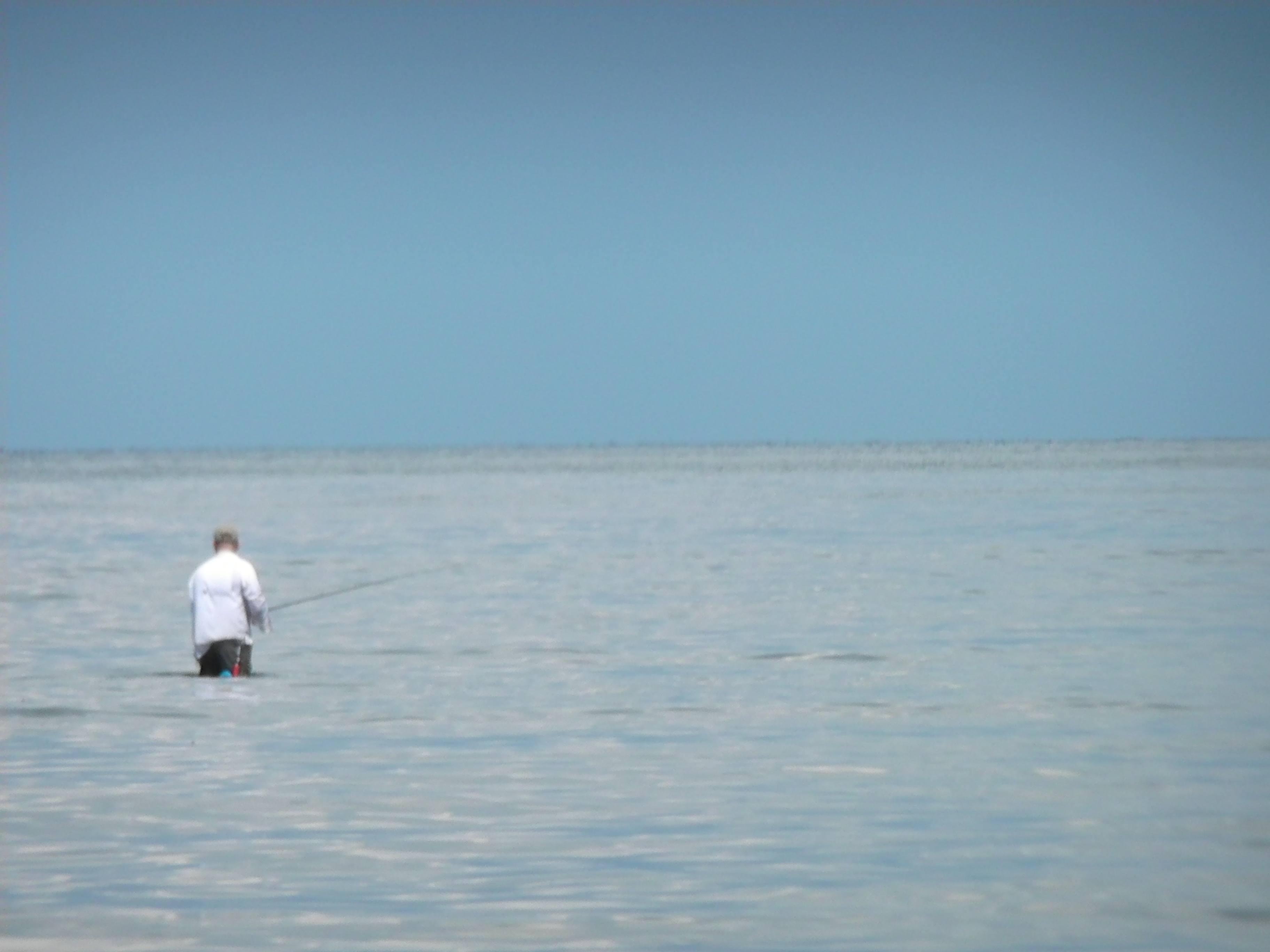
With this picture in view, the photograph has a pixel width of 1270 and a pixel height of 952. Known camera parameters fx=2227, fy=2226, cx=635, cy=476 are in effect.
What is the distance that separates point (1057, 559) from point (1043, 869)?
26045 mm

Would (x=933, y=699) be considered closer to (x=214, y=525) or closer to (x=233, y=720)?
(x=233, y=720)

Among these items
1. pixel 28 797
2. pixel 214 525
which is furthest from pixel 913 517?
pixel 28 797

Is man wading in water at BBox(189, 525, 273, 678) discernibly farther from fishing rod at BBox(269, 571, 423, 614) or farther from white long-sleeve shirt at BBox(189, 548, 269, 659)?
fishing rod at BBox(269, 571, 423, 614)

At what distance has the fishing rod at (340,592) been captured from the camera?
2742 centimetres

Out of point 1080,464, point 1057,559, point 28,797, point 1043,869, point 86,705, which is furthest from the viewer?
point 1080,464

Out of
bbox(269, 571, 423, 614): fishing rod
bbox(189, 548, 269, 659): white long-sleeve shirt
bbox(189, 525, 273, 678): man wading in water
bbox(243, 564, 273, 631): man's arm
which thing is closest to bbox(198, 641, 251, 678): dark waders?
bbox(189, 525, 273, 678): man wading in water

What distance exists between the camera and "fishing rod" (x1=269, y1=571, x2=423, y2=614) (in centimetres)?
2742

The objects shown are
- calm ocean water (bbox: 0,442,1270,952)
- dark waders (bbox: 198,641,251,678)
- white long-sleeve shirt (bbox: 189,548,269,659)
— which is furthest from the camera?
dark waders (bbox: 198,641,251,678)

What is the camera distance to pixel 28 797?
1275 centimetres

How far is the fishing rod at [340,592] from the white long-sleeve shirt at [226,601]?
25.5 ft

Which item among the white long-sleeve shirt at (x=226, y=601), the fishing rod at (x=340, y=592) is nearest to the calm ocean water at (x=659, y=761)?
the fishing rod at (x=340, y=592)

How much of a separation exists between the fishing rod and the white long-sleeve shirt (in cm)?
779

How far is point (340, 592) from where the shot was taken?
3056 centimetres

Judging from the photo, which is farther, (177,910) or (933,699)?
(933,699)
